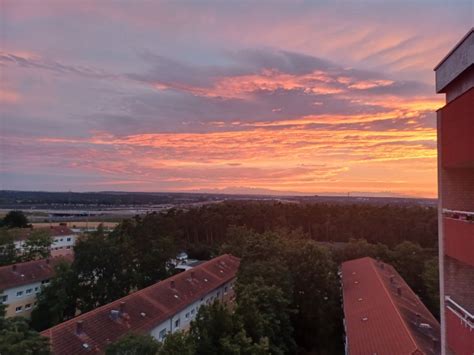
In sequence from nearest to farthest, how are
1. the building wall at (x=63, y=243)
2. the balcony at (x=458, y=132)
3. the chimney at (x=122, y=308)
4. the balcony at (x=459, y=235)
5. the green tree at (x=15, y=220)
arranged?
the balcony at (x=458, y=132), the balcony at (x=459, y=235), the chimney at (x=122, y=308), the building wall at (x=63, y=243), the green tree at (x=15, y=220)

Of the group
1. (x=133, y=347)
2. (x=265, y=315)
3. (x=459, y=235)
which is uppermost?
(x=459, y=235)

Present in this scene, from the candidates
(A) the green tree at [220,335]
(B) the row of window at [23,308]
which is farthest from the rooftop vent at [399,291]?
(B) the row of window at [23,308]

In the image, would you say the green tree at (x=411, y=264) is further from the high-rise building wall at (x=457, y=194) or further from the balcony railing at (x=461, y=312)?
the balcony railing at (x=461, y=312)

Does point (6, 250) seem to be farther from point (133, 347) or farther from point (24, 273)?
point (133, 347)

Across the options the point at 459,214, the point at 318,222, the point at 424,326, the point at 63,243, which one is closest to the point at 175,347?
the point at 459,214

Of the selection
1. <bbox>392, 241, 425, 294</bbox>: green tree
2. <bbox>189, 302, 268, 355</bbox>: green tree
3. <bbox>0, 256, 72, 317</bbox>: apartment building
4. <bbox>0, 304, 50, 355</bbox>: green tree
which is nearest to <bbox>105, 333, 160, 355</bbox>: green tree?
<bbox>189, 302, 268, 355</bbox>: green tree

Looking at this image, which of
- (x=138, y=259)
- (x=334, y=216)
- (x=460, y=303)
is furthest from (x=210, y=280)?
(x=334, y=216)

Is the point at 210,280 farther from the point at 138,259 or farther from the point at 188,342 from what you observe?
the point at 188,342
